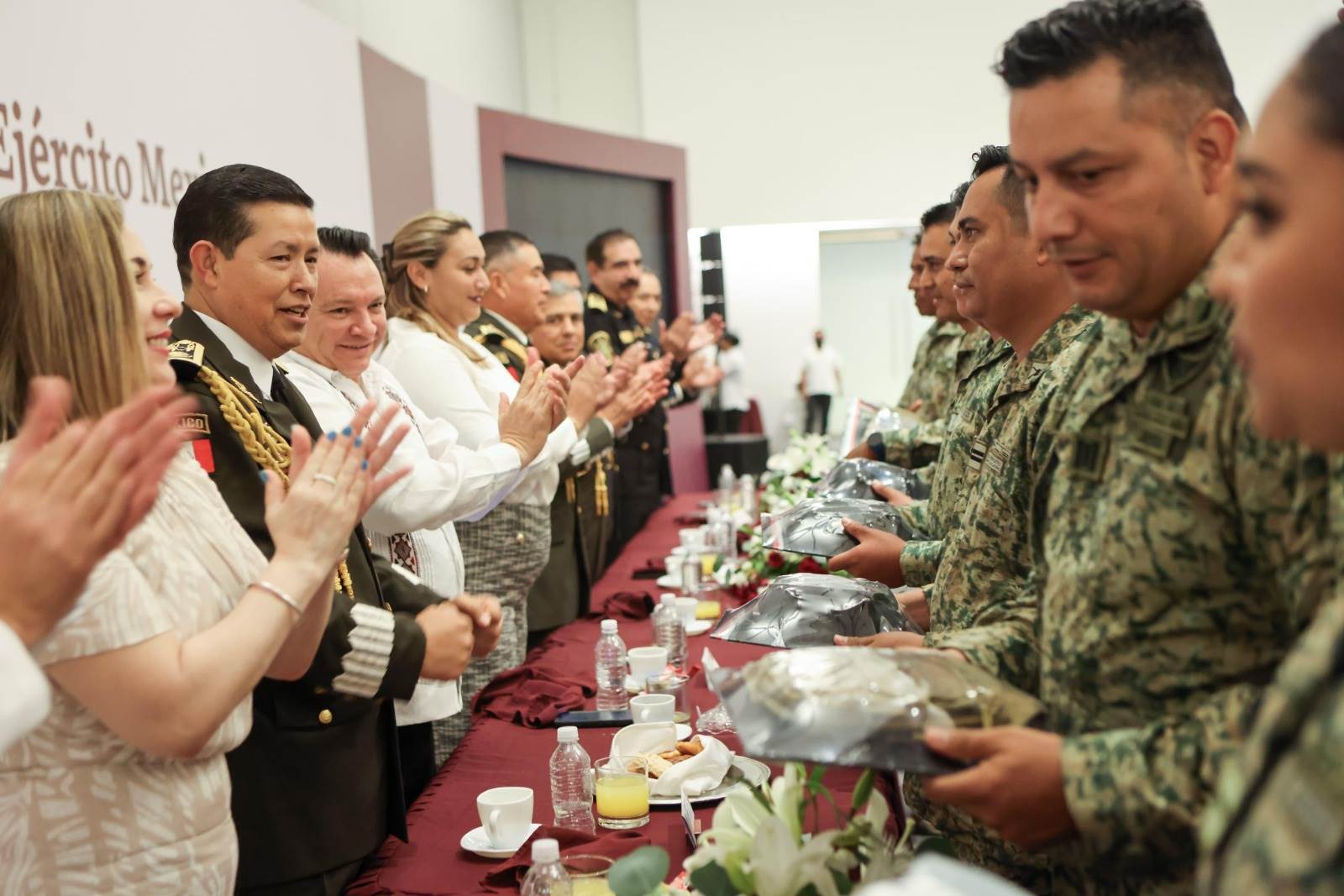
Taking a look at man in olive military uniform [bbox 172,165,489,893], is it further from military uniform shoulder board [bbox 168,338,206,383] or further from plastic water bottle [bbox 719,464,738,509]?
plastic water bottle [bbox 719,464,738,509]

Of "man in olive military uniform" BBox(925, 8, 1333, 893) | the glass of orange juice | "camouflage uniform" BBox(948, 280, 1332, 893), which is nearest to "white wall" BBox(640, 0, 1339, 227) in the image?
the glass of orange juice

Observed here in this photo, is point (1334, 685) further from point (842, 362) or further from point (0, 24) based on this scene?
point (842, 362)

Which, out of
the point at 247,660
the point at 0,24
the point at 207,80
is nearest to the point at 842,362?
the point at 207,80

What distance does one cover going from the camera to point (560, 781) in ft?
6.07

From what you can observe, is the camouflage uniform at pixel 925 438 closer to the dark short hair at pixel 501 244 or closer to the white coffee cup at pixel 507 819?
the dark short hair at pixel 501 244

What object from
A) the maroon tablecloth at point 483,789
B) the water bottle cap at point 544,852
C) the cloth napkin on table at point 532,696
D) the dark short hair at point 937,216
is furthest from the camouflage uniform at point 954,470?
the dark short hair at point 937,216

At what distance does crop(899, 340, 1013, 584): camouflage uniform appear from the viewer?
2016 millimetres

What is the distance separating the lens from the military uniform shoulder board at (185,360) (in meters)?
1.81

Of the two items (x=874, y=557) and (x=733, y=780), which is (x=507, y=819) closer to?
(x=733, y=780)

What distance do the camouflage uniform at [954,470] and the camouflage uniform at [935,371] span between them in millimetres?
2026

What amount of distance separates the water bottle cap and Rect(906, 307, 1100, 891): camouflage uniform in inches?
20.1

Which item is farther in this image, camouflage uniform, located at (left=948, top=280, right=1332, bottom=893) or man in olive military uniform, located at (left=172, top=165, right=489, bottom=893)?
man in olive military uniform, located at (left=172, top=165, right=489, bottom=893)

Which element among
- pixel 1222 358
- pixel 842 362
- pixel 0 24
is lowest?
pixel 842 362

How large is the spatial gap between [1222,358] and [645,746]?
122 centimetres
